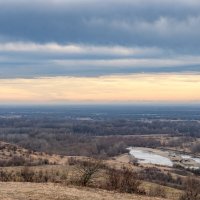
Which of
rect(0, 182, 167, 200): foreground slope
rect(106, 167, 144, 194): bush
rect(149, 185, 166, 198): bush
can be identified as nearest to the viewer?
rect(0, 182, 167, 200): foreground slope

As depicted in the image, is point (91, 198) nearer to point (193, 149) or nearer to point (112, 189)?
point (112, 189)

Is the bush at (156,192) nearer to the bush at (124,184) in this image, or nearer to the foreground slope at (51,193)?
the bush at (124,184)

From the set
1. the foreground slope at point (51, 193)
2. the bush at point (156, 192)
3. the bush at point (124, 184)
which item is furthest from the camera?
the bush at point (156, 192)

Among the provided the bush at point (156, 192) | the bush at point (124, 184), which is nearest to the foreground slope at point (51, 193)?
the bush at point (124, 184)

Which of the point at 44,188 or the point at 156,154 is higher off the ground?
the point at 44,188

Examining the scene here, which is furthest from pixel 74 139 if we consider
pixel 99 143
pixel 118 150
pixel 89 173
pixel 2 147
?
pixel 89 173

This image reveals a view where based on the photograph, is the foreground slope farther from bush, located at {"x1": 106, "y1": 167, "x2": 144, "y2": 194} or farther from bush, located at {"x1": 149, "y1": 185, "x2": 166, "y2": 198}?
bush, located at {"x1": 149, "y1": 185, "x2": 166, "y2": 198}

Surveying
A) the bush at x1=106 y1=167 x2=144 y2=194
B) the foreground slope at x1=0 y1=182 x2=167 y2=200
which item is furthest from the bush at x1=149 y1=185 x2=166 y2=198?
the foreground slope at x1=0 y1=182 x2=167 y2=200

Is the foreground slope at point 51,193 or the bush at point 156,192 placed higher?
the foreground slope at point 51,193

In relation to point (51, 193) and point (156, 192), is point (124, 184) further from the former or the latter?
point (51, 193)
